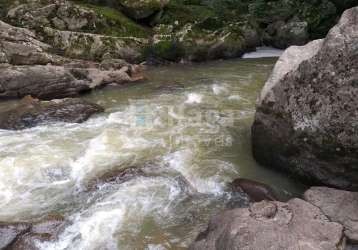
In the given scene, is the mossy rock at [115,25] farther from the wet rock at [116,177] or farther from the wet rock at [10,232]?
the wet rock at [10,232]

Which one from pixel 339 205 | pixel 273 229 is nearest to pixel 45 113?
pixel 273 229

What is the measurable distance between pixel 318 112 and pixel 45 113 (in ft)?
22.3

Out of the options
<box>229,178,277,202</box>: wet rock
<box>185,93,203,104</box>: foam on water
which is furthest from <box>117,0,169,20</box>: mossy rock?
<box>229,178,277,202</box>: wet rock

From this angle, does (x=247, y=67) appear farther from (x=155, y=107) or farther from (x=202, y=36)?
(x=155, y=107)

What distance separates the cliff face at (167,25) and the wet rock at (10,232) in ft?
36.0

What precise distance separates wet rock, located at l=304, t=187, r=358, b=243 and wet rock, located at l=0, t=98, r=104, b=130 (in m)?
6.21

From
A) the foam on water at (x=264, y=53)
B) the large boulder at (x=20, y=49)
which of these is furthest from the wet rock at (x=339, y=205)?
the foam on water at (x=264, y=53)

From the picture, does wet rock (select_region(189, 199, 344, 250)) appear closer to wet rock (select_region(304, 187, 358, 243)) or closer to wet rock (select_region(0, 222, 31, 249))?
wet rock (select_region(304, 187, 358, 243))

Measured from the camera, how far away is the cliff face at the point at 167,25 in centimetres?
1708

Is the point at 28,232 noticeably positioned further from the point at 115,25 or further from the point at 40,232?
the point at 115,25

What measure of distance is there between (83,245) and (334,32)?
4.96 m

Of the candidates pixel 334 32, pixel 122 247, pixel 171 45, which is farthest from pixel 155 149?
pixel 171 45

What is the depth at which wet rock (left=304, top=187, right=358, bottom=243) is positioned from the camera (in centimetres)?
586

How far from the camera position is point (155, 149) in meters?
9.03
